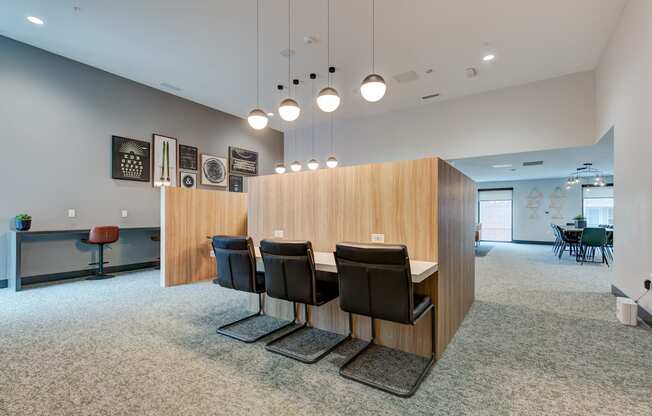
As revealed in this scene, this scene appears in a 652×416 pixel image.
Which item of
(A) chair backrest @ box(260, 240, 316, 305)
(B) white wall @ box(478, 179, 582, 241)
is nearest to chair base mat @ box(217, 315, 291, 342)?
(A) chair backrest @ box(260, 240, 316, 305)

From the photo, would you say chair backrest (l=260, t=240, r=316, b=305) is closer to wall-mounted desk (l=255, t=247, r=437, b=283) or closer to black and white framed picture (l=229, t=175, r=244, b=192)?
wall-mounted desk (l=255, t=247, r=437, b=283)

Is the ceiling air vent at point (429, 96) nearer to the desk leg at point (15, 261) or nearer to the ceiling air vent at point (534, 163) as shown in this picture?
the ceiling air vent at point (534, 163)

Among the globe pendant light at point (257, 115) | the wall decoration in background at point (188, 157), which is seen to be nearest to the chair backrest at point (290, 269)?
the globe pendant light at point (257, 115)

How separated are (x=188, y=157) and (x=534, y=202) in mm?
12768

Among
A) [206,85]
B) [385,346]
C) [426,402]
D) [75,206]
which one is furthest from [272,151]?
[426,402]

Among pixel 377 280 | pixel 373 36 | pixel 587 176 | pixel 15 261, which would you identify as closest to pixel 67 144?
pixel 15 261

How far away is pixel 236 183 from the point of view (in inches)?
314

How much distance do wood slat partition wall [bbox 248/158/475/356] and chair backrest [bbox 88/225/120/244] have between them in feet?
10.3

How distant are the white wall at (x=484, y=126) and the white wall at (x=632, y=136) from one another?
3.34 feet

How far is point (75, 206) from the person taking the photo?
17.1 feet

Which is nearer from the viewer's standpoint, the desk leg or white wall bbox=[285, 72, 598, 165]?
the desk leg

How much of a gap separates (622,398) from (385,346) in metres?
1.57

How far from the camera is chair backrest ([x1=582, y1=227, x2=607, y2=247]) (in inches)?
264

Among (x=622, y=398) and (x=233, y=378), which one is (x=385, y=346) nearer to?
(x=233, y=378)
